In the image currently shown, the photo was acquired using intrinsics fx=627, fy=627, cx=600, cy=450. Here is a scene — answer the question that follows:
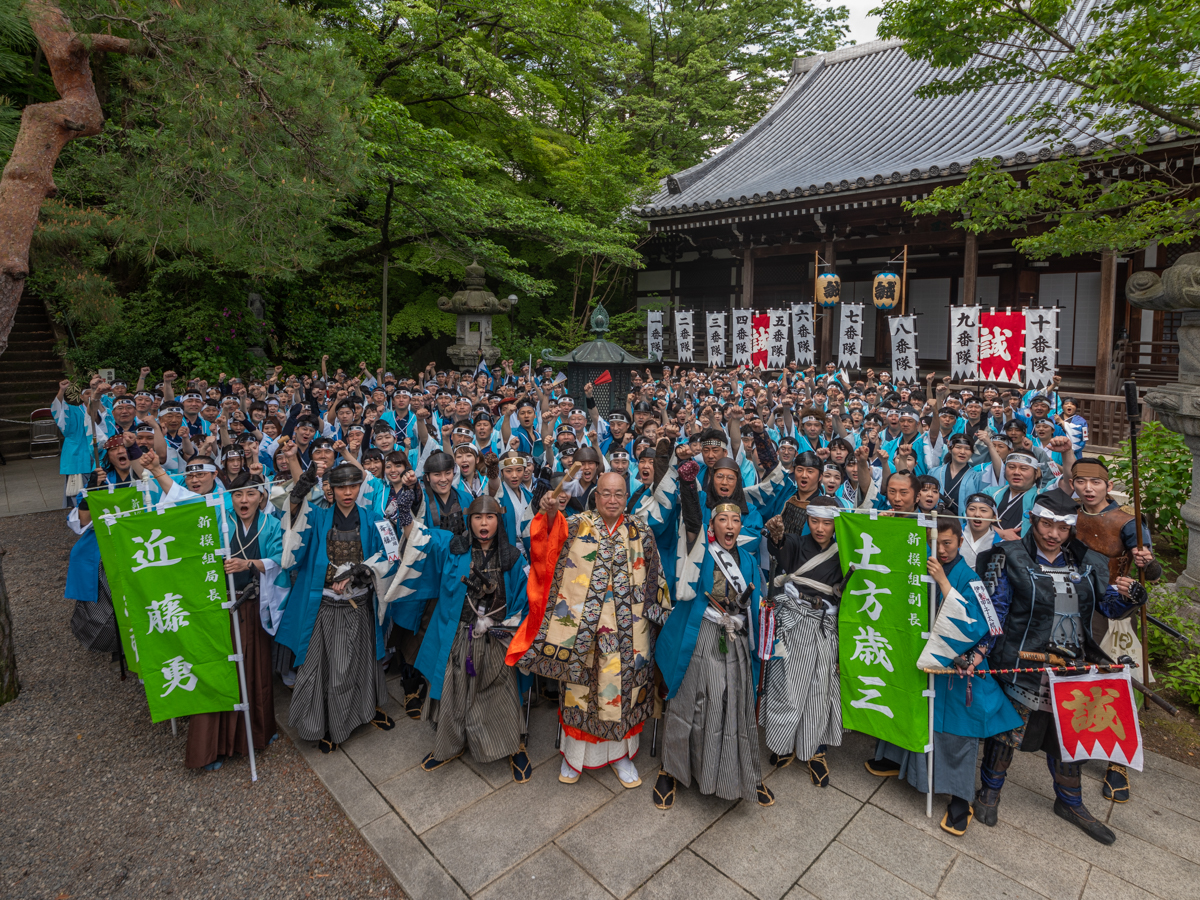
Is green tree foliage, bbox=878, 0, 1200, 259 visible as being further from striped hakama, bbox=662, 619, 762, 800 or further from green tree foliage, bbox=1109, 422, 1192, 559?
striped hakama, bbox=662, 619, 762, 800

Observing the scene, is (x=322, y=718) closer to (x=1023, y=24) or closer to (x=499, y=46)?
(x=1023, y=24)

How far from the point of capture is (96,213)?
8141 mm

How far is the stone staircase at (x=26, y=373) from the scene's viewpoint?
15.7m

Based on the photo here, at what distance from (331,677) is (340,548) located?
0.96m

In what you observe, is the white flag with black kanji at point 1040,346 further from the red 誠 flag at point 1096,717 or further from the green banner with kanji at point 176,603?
the green banner with kanji at point 176,603

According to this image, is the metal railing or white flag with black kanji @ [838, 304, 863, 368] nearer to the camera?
the metal railing

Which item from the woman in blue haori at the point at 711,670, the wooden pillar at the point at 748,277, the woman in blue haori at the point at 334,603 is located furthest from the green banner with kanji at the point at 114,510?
the wooden pillar at the point at 748,277

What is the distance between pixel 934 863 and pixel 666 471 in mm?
2889

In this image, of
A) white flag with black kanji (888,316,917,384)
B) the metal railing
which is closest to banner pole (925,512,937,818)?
white flag with black kanji (888,316,917,384)

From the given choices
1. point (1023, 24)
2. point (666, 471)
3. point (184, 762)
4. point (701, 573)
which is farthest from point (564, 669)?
point (1023, 24)

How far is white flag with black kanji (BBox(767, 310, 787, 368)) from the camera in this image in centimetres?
1520

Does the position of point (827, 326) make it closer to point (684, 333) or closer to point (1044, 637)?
point (684, 333)

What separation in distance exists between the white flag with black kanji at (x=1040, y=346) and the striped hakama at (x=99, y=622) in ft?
46.1

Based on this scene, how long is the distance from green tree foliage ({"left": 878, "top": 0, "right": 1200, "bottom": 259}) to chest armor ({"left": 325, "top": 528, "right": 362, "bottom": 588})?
7218mm
